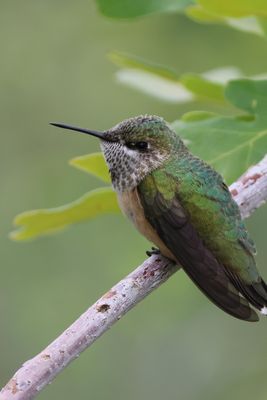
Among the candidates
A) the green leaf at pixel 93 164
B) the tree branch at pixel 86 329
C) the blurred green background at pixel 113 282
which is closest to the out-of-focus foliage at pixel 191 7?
the green leaf at pixel 93 164

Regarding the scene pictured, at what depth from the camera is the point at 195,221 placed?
11.4 ft

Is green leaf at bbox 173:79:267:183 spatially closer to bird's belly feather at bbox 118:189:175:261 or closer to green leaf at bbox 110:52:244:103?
green leaf at bbox 110:52:244:103

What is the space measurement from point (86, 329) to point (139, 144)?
4.12ft

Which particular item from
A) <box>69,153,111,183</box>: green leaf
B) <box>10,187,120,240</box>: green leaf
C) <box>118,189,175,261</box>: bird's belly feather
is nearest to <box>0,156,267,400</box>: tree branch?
<box>118,189,175,261</box>: bird's belly feather

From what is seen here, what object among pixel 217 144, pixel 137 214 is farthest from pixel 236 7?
pixel 137 214

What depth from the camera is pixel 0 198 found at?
23.9 feet

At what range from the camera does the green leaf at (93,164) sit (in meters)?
3.31

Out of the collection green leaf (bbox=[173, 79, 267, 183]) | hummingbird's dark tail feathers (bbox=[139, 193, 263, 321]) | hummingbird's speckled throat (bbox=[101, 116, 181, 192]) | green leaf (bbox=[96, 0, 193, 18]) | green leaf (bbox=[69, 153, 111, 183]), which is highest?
green leaf (bbox=[96, 0, 193, 18])

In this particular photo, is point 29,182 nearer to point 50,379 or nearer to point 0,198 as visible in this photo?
point 0,198

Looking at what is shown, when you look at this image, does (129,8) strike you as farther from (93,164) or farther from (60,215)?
(60,215)

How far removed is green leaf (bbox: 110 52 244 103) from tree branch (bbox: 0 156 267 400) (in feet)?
2.22

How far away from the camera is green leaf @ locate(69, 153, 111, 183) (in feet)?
10.9

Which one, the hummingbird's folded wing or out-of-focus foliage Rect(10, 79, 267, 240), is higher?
out-of-focus foliage Rect(10, 79, 267, 240)

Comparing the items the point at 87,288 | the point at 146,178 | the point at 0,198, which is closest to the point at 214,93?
the point at 146,178
